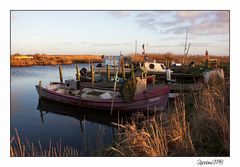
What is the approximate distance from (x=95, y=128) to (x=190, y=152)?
5.46 m

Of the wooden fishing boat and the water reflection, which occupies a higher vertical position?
the wooden fishing boat

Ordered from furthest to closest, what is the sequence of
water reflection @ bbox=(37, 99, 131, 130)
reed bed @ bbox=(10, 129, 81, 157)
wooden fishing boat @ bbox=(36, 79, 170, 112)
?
water reflection @ bbox=(37, 99, 131, 130), wooden fishing boat @ bbox=(36, 79, 170, 112), reed bed @ bbox=(10, 129, 81, 157)

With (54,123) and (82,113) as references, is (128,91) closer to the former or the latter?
(82,113)

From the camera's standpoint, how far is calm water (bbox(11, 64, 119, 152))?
299 inches

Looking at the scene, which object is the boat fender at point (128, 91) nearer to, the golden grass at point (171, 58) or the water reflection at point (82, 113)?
the water reflection at point (82, 113)

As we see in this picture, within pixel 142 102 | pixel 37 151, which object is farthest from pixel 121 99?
pixel 37 151

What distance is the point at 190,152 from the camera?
4.02m

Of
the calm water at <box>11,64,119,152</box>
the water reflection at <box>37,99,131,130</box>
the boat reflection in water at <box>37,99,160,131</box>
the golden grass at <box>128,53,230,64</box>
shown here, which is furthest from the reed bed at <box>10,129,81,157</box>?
the golden grass at <box>128,53,230,64</box>

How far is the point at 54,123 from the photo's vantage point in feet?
32.2

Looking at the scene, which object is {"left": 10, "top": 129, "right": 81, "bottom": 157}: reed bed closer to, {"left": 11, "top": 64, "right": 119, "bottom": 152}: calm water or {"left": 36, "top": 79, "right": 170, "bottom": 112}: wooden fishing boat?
{"left": 11, "top": 64, "right": 119, "bottom": 152}: calm water

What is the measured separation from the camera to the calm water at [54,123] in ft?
25.0
